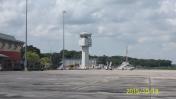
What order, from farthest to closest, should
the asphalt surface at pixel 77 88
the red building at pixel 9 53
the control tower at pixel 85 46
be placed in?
the control tower at pixel 85 46, the red building at pixel 9 53, the asphalt surface at pixel 77 88

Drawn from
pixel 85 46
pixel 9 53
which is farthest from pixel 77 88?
pixel 85 46

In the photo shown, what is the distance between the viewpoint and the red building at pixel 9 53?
10240 cm

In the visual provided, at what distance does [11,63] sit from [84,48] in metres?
71.0

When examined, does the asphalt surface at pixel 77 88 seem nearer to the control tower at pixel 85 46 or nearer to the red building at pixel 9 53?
the red building at pixel 9 53

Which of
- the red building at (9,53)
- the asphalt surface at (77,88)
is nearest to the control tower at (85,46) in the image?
the red building at (9,53)

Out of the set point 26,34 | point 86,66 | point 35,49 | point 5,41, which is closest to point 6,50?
point 5,41

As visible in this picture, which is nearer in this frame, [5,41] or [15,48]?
[5,41]

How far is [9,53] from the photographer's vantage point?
114938 mm

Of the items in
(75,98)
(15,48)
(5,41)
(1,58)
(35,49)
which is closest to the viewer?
(75,98)

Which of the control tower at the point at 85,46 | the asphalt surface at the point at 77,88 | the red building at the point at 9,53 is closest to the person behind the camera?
the asphalt surface at the point at 77,88

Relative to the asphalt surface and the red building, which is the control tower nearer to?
the red building

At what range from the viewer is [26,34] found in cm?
9562

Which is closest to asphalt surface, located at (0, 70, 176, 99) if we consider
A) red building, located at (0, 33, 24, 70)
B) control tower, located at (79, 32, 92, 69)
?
red building, located at (0, 33, 24, 70)

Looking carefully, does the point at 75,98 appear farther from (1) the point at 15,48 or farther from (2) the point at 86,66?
(2) the point at 86,66
